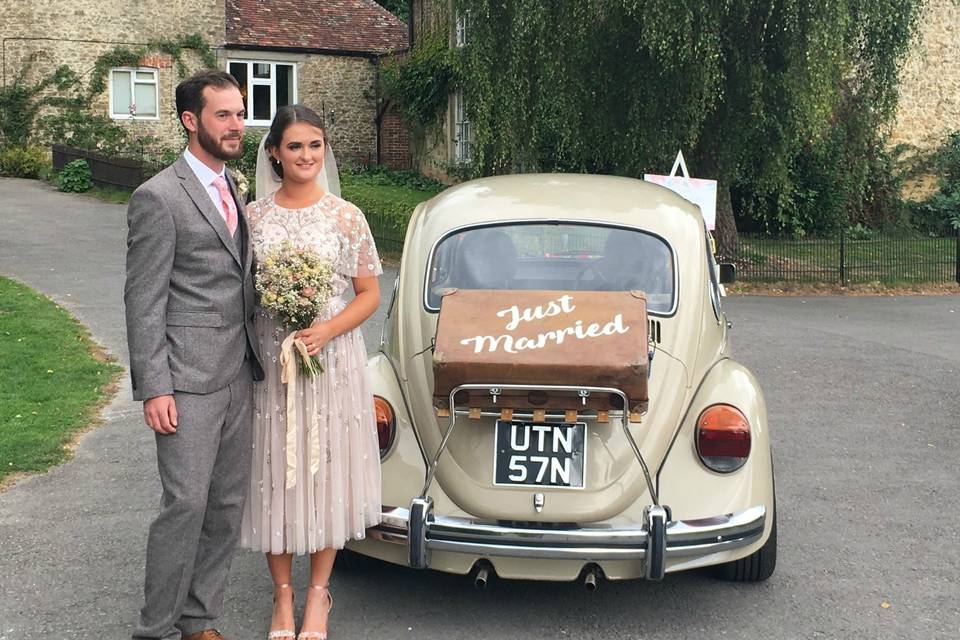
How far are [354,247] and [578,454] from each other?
121cm

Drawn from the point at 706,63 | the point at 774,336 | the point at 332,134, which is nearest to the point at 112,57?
the point at 332,134

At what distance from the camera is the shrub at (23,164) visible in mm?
31047

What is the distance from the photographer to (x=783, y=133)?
17297mm

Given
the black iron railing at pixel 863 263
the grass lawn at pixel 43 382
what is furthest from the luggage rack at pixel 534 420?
the black iron railing at pixel 863 263

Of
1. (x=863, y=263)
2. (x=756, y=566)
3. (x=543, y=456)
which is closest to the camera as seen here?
(x=543, y=456)

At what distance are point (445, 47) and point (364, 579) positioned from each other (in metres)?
28.2

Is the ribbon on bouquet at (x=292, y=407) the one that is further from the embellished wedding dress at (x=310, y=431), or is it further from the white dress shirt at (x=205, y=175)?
the white dress shirt at (x=205, y=175)

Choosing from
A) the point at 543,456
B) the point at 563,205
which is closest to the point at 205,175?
the point at 543,456

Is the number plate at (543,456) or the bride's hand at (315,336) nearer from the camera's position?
the bride's hand at (315,336)

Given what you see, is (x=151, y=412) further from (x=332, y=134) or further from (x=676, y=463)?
(x=332, y=134)

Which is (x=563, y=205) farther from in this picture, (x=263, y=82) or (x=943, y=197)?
(x=263, y=82)

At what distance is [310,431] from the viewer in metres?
4.41

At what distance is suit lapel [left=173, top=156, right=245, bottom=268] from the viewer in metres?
4.13

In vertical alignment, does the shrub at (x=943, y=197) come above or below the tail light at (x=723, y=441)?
above
